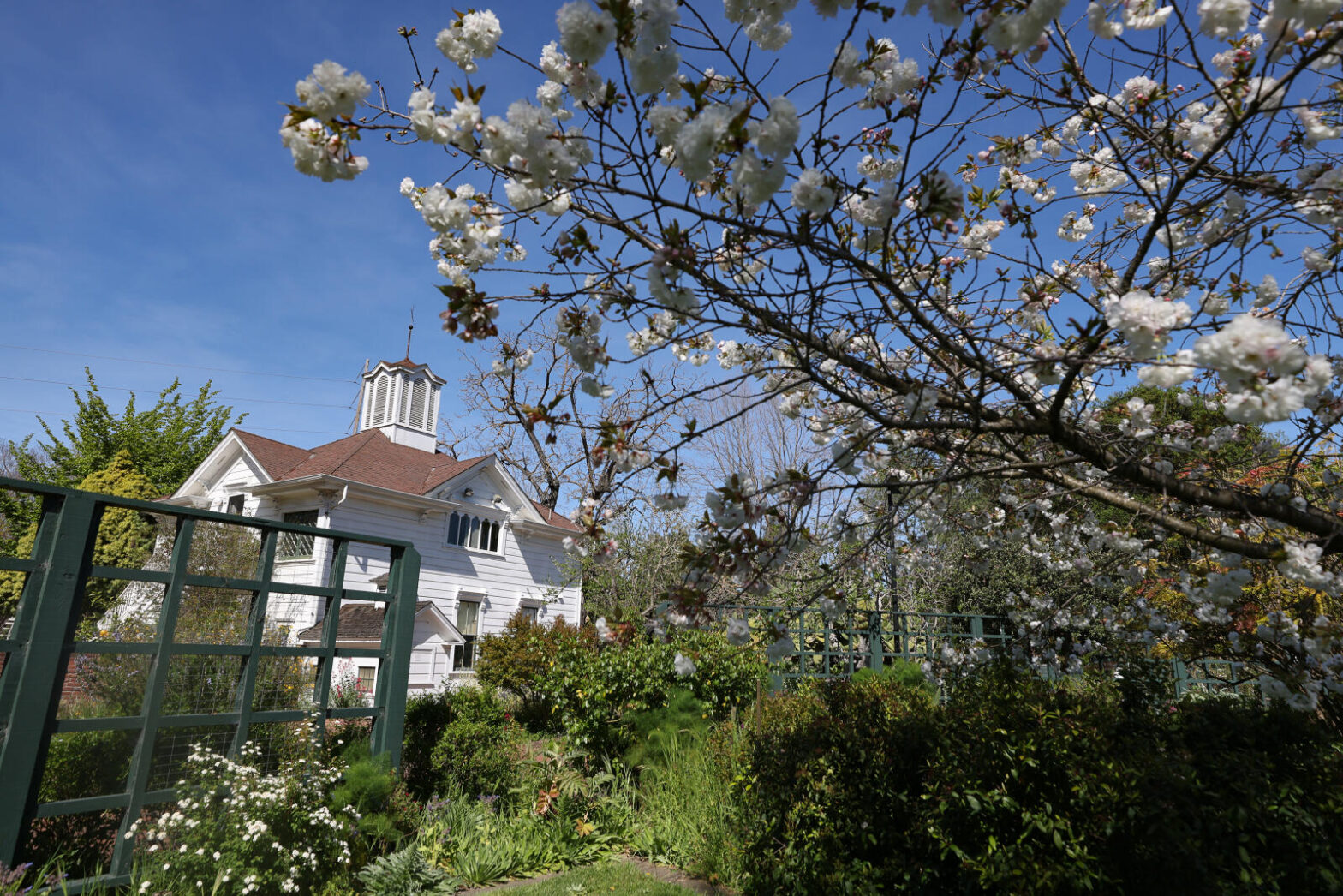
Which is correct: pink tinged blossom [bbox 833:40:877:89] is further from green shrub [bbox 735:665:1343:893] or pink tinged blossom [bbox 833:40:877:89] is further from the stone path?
the stone path

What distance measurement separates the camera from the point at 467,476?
14219 millimetres

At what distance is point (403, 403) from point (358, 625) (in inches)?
266

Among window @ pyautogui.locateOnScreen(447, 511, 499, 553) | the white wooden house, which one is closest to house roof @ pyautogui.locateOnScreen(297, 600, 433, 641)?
the white wooden house

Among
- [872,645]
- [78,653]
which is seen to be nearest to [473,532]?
[872,645]

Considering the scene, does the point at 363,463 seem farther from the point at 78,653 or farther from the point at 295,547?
the point at 78,653

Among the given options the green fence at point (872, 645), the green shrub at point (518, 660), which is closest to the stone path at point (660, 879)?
the green fence at point (872, 645)

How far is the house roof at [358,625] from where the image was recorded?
10.5 meters

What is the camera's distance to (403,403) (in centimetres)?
1622

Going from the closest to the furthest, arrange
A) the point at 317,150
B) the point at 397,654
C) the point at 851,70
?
the point at 317,150 < the point at 851,70 < the point at 397,654

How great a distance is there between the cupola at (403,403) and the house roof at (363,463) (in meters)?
0.46

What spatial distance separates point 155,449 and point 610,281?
67.9ft

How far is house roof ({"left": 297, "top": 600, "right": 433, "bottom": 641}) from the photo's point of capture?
412 inches

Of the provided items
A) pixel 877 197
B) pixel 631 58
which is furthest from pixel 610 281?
pixel 877 197

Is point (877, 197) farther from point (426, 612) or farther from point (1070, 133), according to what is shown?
point (426, 612)
